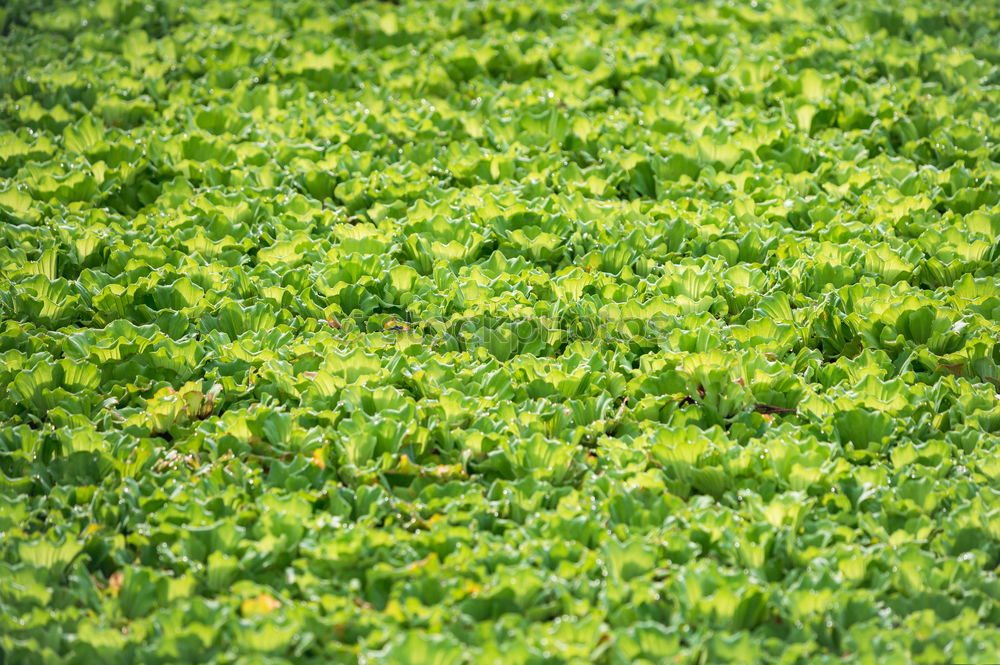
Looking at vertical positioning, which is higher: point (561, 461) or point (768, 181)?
point (768, 181)

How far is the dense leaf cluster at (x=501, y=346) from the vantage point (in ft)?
6.77

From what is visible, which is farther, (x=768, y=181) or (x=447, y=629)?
(x=768, y=181)

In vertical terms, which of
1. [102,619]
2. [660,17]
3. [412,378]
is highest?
[660,17]

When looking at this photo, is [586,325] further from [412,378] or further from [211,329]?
[211,329]

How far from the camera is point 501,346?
285cm

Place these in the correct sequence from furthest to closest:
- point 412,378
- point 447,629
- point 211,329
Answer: point 211,329
point 412,378
point 447,629

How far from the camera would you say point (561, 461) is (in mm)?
2404

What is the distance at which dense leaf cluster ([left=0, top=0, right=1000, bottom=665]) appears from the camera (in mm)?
2064

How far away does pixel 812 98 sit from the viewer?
415 cm

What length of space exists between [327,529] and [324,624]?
0.28 metres

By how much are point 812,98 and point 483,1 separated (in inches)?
66.8

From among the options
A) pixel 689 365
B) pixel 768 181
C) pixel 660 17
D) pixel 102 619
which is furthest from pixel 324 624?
pixel 660 17

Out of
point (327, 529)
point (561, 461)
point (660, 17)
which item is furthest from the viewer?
point (660, 17)

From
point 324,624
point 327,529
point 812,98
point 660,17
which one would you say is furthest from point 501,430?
point 660,17
